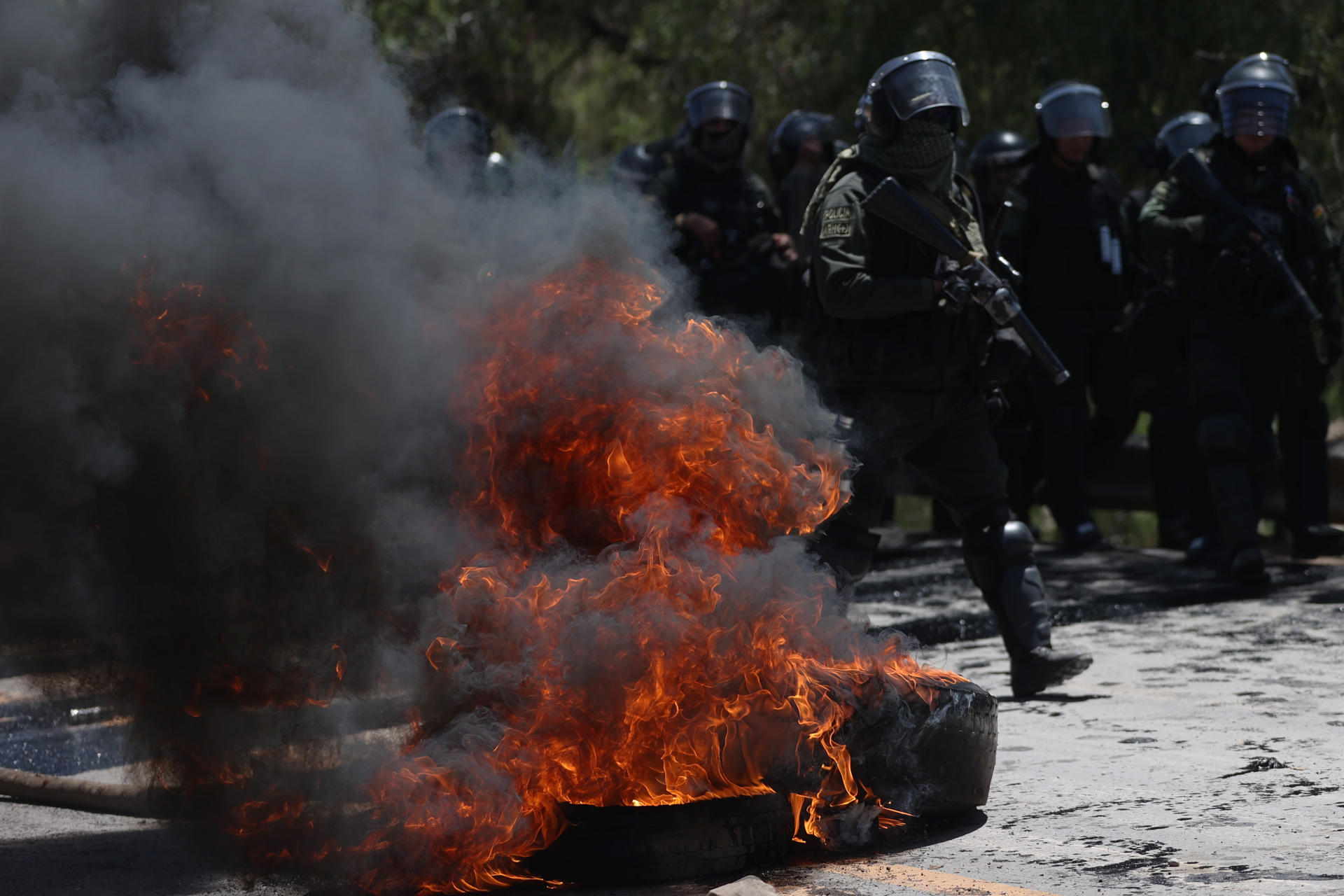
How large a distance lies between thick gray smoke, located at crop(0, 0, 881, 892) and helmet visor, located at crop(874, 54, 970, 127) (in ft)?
5.74

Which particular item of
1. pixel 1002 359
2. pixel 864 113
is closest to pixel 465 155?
pixel 864 113

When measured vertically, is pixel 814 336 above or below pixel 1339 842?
above

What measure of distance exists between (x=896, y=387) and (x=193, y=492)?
95.8 inches

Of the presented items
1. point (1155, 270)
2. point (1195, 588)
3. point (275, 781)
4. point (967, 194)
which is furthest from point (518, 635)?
point (1155, 270)

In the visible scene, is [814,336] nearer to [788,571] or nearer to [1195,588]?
[788,571]

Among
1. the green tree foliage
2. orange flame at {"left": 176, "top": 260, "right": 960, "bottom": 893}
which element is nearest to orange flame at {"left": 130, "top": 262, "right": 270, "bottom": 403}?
orange flame at {"left": 176, "top": 260, "right": 960, "bottom": 893}

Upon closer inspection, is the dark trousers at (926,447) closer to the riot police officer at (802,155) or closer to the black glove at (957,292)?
the black glove at (957,292)

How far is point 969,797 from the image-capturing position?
4242 millimetres

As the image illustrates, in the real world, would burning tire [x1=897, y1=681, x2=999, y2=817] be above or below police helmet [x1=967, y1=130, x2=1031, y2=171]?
below

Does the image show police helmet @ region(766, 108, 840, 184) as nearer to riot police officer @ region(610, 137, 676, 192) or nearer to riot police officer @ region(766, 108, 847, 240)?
riot police officer @ region(766, 108, 847, 240)

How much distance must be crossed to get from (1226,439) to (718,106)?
337 centimetres

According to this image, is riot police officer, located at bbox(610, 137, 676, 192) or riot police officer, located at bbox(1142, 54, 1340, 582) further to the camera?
riot police officer, located at bbox(610, 137, 676, 192)

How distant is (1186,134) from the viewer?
932 centimetres

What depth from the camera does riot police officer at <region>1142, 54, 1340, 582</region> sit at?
7.75 metres
